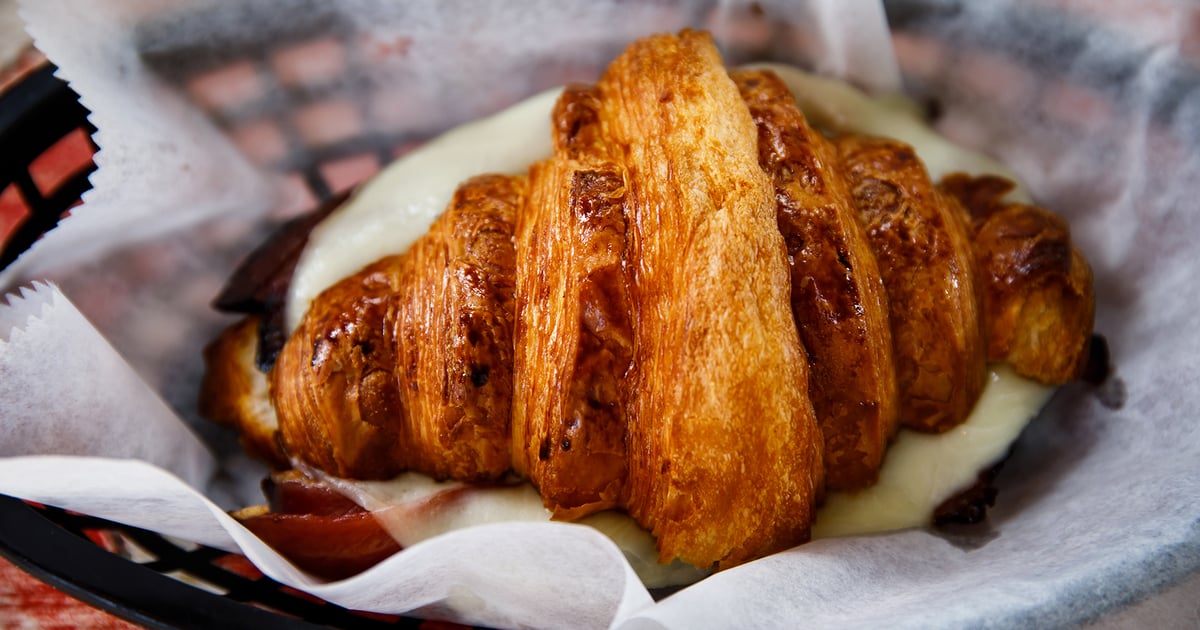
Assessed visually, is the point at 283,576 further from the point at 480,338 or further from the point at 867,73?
the point at 867,73

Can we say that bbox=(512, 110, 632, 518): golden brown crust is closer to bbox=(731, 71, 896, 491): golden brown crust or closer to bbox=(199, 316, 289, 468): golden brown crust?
bbox=(731, 71, 896, 491): golden brown crust

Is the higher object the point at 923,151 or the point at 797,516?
the point at 923,151

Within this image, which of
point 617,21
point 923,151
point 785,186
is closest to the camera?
point 785,186

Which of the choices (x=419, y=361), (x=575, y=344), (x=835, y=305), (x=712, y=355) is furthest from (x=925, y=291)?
(x=419, y=361)

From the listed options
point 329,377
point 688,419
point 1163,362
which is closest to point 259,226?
point 329,377

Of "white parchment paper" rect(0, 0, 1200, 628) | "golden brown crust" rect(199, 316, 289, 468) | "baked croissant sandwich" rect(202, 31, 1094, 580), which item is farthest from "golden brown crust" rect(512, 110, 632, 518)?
"golden brown crust" rect(199, 316, 289, 468)

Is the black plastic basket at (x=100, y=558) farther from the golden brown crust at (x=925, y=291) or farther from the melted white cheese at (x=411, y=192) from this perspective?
the golden brown crust at (x=925, y=291)
